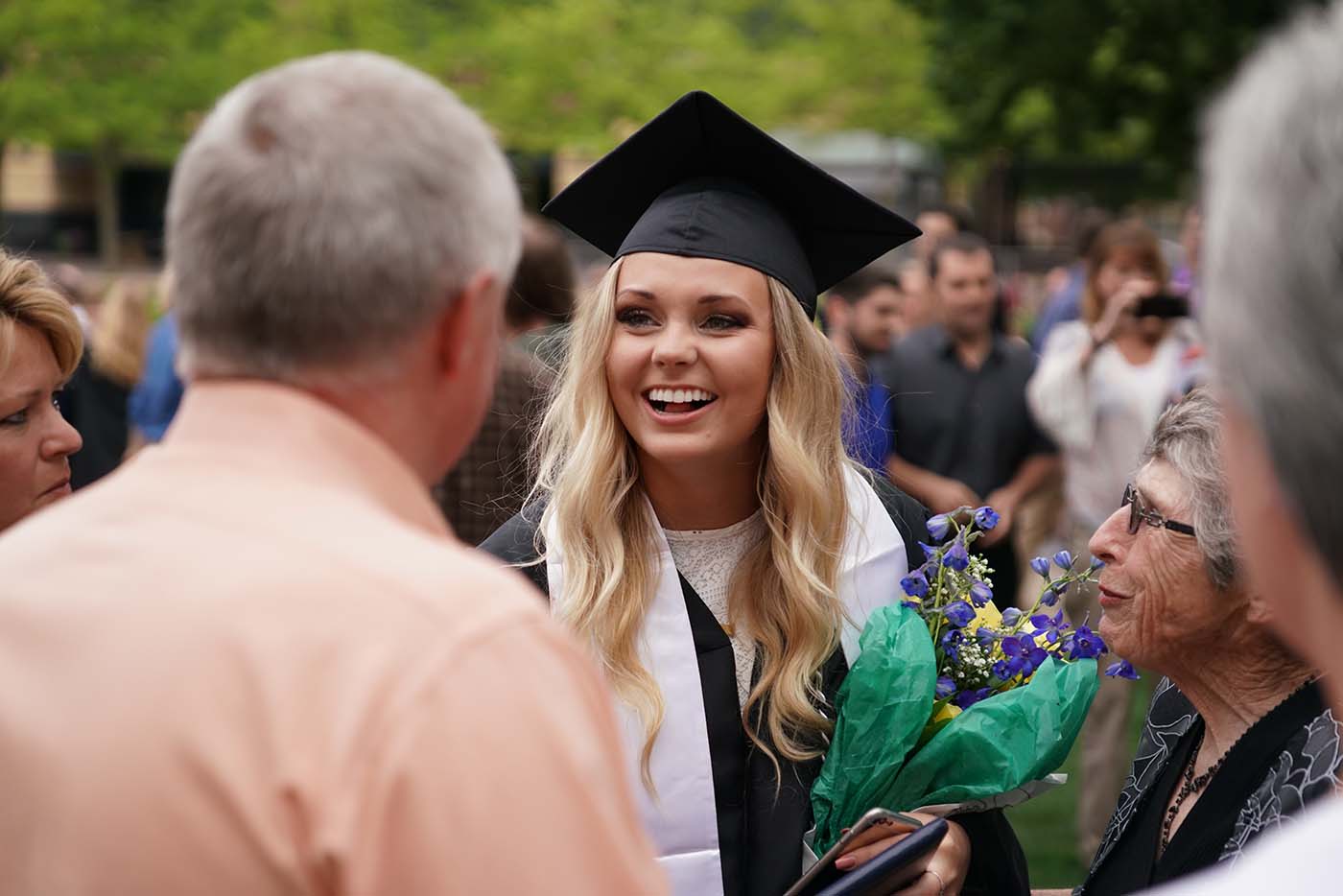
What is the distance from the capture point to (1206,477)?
2.65 m

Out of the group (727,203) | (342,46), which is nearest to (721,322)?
(727,203)

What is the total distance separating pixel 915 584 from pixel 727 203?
0.83 meters

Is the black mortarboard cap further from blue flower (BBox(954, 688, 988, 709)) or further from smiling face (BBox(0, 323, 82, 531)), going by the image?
smiling face (BBox(0, 323, 82, 531))

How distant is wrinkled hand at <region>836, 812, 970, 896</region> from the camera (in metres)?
2.47

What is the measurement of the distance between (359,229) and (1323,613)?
81cm

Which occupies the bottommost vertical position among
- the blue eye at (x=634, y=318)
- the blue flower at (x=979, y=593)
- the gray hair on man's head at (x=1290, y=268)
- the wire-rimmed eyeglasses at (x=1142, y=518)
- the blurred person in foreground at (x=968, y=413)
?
the blurred person in foreground at (x=968, y=413)

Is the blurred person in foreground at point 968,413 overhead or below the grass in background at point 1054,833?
overhead

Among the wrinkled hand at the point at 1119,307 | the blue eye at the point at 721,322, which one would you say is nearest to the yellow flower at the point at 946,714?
the blue eye at the point at 721,322

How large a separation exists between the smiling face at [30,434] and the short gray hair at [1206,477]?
2038 mm

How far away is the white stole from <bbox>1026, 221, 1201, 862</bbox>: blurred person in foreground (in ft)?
12.3

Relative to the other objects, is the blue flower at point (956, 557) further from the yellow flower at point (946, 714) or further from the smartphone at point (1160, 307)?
the smartphone at point (1160, 307)

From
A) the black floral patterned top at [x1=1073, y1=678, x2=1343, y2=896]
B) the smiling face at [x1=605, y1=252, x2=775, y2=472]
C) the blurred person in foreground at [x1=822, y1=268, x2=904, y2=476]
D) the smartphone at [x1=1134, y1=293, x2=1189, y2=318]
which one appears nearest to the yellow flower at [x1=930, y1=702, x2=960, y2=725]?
the black floral patterned top at [x1=1073, y1=678, x2=1343, y2=896]

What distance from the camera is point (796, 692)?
2.78 meters

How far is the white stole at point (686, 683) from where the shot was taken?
2.72m
